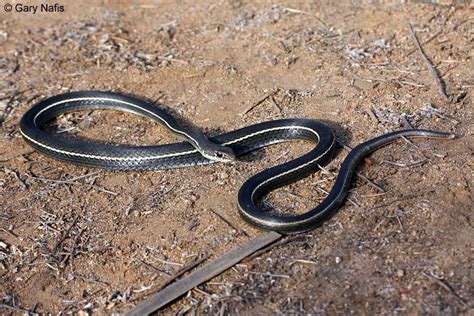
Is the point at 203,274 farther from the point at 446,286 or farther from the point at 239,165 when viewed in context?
the point at 446,286

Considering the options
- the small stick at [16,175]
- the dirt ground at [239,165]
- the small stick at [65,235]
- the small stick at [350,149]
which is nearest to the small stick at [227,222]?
the dirt ground at [239,165]

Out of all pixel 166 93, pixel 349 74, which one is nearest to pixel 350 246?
pixel 349 74

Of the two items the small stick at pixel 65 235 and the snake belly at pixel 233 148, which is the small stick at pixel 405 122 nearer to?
the snake belly at pixel 233 148

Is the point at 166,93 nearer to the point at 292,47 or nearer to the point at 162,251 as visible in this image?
the point at 292,47

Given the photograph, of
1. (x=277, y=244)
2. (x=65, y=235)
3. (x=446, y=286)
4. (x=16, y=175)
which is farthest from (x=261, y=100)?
(x=446, y=286)

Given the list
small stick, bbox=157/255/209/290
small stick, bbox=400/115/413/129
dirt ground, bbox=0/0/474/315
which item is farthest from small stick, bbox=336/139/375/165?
small stick, bbox=157/255/209/290

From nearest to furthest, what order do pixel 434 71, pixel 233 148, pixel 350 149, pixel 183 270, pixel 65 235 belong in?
pixel 183 270, pixel 65 235, pixel 350 149, pixel 233 148, pixel 434 71
